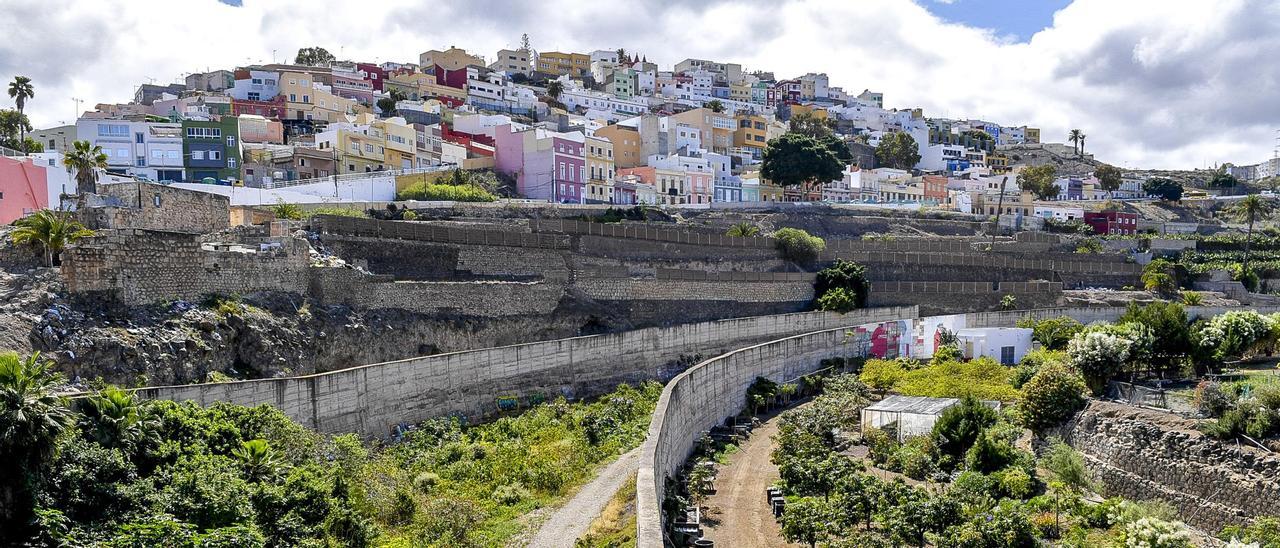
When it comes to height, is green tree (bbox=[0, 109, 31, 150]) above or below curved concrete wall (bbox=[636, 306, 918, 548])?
above

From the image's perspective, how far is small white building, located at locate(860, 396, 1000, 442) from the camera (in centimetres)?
2747

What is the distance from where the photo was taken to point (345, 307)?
91.8 ft

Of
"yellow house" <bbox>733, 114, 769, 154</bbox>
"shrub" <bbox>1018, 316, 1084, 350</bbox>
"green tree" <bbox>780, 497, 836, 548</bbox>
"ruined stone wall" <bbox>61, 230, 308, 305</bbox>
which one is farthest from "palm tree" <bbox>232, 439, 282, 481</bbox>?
"yellow house" <bbox>733, 114, 769, 154</bbox>

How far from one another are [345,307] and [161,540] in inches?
574

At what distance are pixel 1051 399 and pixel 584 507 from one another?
44.4ft

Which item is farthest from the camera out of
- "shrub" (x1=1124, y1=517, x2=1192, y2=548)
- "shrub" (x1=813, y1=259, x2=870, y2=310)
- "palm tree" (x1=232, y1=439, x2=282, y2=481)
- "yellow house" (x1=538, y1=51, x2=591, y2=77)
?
"yellow house" (x1=538, y1=51, x2=591, y2=77)

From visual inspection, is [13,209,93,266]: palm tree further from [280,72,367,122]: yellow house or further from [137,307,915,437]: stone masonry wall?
[280,72,367,122]: yellow house

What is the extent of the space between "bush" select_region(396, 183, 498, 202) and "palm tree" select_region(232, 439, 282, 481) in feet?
101

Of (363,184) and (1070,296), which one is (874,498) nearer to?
(1070,296)

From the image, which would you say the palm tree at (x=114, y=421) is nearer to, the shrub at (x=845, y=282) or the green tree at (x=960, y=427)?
the green tree at (x=960, y=427)

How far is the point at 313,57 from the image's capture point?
9144 centimetres

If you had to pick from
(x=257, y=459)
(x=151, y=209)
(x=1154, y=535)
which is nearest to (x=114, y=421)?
(x=257, y=459)

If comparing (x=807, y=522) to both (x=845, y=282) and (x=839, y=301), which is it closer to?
(x=839, y=301)

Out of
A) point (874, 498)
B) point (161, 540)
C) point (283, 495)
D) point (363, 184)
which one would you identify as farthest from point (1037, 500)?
point (363, 184)
